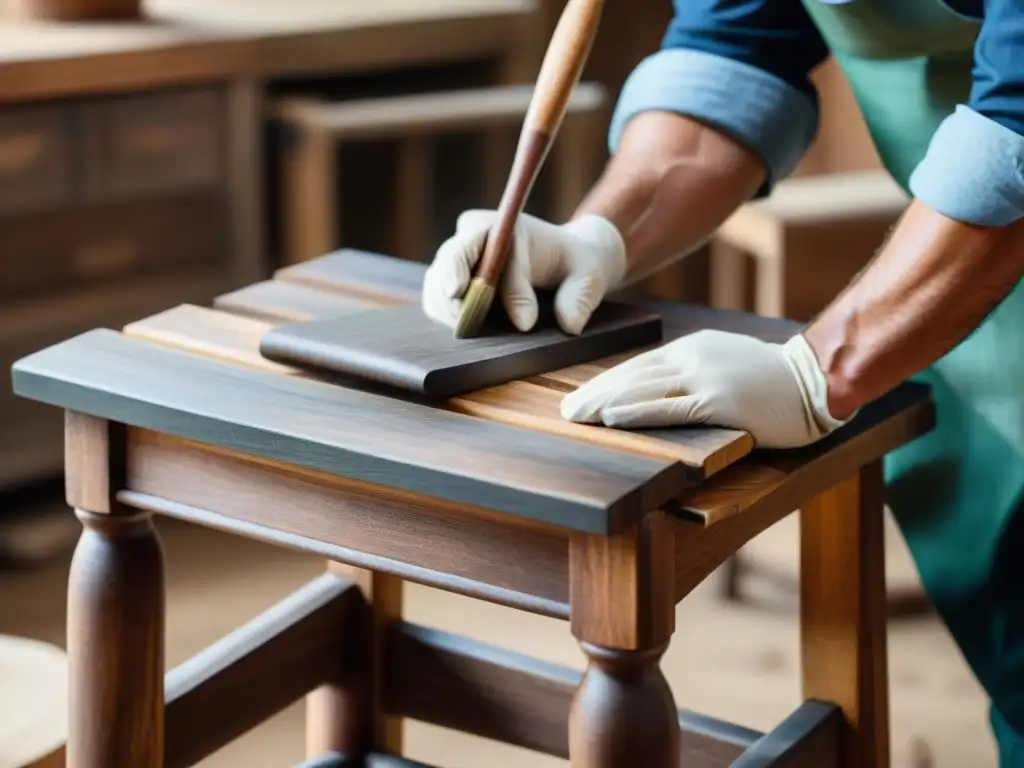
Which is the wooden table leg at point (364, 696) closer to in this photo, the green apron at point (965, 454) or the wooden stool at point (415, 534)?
the wooden stool at point (415, 534)

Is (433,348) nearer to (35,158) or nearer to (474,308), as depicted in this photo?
(474,308)

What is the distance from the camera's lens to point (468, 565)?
110 cm

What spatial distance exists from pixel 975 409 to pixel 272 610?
68cm

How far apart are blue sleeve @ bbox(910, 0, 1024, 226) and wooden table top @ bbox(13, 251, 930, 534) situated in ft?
0.66

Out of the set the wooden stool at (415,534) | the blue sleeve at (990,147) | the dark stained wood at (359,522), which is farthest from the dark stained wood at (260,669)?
the blue sleeve at (990,147)

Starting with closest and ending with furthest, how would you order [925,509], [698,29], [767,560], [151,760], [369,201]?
1. [151,760]
2. [698,29]
3. [925,509]
4. [767,560]
5. [369,201]

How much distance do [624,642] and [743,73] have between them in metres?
0.59

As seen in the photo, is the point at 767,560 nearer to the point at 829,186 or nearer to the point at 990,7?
the point at 829,186

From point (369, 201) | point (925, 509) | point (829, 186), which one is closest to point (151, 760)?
point (925, 509)

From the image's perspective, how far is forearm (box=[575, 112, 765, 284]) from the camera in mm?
1435

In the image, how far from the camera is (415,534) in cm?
112

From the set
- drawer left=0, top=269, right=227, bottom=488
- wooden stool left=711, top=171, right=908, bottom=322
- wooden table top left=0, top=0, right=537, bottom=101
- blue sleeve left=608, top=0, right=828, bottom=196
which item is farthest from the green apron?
drawer left=0, top=269, right=227, bottom=488

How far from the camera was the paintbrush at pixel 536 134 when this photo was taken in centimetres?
121

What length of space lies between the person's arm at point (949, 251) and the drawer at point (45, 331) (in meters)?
1.65
